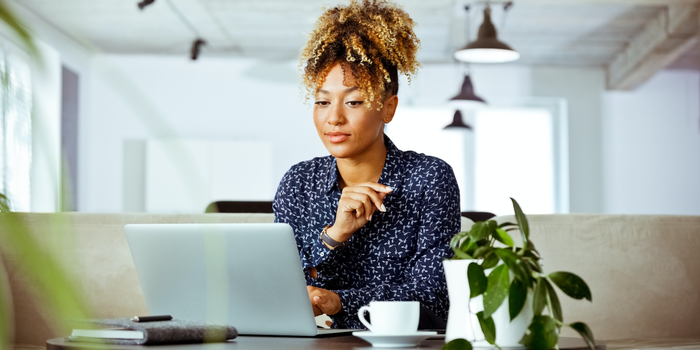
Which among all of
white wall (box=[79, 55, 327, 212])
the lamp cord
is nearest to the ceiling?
the lamp cord

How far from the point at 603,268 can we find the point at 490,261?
1.35 m

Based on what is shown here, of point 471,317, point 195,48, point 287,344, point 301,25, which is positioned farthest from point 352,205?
point 195,48

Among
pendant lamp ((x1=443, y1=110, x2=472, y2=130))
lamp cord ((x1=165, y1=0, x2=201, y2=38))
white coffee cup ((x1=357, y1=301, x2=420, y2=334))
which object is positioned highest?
lamp cord ((x1=165, y1=0, x2=201, y2=38))

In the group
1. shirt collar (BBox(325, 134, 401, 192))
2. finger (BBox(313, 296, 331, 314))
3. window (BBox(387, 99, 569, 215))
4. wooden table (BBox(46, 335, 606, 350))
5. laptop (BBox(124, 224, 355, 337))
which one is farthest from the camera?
window (BBox(387, 99, 569, 215))

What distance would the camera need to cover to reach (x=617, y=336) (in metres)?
1.95

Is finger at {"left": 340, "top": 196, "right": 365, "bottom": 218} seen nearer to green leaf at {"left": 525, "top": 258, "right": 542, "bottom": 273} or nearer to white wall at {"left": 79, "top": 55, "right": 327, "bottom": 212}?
green leaf at {"left": 525, "top": 258, "right": 542, "bottom": 273}

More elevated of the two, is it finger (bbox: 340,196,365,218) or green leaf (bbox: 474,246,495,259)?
finger (bbox: 340,196,365,218)

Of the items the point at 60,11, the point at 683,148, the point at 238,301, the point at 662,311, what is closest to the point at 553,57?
the point at 683,148

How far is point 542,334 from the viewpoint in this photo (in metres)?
0.74

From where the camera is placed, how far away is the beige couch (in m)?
1.95

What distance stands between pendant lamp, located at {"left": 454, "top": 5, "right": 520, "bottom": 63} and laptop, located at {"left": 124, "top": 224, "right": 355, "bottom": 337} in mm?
3404

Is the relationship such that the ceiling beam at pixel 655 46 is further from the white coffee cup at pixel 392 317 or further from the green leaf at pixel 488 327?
the green leaf at pixel 488 327

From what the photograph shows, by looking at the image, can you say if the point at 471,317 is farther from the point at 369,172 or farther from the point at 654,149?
the point at 654,149

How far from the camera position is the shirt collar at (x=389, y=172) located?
1.71m
